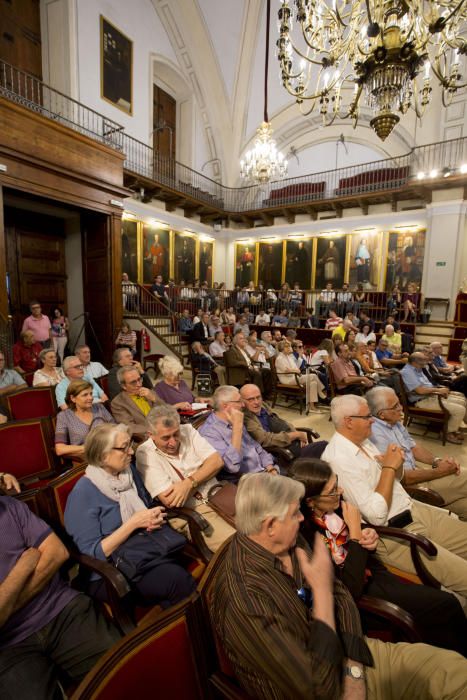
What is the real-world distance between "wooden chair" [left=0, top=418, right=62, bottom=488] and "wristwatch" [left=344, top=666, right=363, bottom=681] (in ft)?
7.18

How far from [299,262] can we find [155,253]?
6241mm

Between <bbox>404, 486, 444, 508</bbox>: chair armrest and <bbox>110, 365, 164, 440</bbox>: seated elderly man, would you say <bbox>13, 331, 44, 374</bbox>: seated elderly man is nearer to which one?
<bbox>110, 365, 164, 440</bbox>: seated elderly man

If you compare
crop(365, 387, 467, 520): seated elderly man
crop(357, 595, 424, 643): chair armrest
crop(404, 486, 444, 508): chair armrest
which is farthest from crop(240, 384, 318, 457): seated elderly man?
crop(357, 595, 424, 643): chair armrest

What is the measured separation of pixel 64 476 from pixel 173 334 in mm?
7797

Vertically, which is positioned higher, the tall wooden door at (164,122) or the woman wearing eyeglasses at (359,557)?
the tall wooden door at (164,122)

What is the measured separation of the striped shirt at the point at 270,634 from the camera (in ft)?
Result: 2.89

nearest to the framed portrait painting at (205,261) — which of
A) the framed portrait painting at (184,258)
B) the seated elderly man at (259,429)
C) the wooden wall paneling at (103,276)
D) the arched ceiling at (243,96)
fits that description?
the framed portrait painting at (184,258)

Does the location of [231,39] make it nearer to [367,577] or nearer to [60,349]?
[60,349]

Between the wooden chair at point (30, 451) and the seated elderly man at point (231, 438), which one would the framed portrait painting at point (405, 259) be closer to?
the seated elderly man at point (231, 438)

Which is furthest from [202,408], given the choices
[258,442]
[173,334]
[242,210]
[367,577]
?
[242,210]

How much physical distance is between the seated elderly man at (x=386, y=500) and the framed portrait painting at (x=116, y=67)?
40.3ft

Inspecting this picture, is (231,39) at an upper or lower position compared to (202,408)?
upper

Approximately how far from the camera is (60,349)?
7.16m

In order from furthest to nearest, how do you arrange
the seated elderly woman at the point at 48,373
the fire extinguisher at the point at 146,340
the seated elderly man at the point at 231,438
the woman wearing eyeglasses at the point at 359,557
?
the fire extinguisher at the point at 146,340, the seated elderly woman at the point at 48,373, the seated elderly man at the point at 231,438, the woman wearing eyeglasses at the point at 359,557
